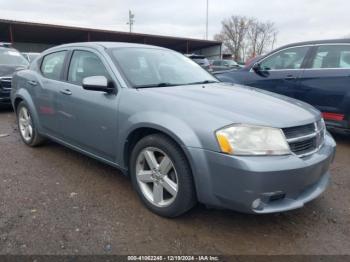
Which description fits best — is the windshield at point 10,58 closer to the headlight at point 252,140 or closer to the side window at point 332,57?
the side window at point 332,57

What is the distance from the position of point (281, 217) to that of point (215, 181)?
2.99 feet

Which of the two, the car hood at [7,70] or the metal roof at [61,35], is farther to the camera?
the metal roof at [61,35]

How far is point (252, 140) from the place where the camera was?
Answer: 234cm

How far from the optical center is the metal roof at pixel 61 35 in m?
24.1

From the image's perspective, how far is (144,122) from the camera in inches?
109

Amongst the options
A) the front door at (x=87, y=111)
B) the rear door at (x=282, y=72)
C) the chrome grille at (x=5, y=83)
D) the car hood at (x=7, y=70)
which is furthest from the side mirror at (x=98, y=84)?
the car hood at (x=7, y=70)

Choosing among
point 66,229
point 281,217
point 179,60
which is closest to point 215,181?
point 281,217

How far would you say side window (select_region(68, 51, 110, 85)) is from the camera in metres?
3.45

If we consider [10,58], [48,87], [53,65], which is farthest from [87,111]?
[10,58]

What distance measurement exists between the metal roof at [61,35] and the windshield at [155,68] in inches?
886

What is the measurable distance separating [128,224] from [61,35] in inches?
1120

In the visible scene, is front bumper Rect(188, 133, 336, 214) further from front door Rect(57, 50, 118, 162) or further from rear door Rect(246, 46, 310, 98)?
rear door Rect(246, 46, 310, 98)

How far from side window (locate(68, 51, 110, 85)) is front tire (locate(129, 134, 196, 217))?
0.99m

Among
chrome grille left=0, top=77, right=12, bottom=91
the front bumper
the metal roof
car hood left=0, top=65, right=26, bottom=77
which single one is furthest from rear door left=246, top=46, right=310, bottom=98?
the metal roof
